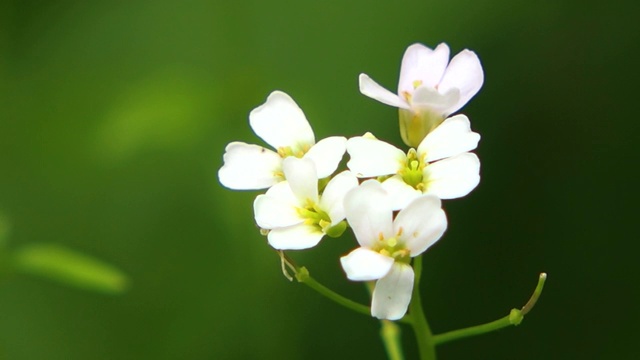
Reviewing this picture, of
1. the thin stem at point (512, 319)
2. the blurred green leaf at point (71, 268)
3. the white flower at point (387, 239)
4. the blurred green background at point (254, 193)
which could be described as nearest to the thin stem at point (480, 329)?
the thin stem at point (512, 319)

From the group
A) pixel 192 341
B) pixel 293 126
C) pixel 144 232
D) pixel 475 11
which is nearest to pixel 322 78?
pixel 475 11

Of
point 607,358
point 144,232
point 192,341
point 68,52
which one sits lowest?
point 607,358

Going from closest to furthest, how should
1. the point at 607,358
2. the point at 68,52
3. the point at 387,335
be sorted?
1. the point at 387,335
2. the point at 607,358
3. the point at 68,52

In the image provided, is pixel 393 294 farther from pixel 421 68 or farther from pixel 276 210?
pixel 421 68

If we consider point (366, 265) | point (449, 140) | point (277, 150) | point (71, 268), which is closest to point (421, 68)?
point (449, 140)

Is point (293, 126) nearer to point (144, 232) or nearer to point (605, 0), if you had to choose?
point (144, 232)

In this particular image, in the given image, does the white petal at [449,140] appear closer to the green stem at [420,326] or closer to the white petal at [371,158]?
the white petal at [371,158]

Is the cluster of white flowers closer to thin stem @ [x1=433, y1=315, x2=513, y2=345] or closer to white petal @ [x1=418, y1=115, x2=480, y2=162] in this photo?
white petal @ [x1=418, y1=115, x2=480, y2=162]
